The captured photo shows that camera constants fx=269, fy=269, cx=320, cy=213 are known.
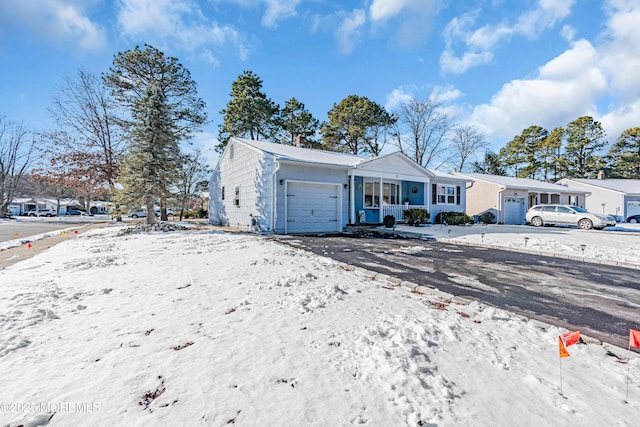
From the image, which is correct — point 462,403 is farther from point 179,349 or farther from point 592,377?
point 179,349

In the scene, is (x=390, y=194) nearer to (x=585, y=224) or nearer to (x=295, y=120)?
(x=585, y=224)

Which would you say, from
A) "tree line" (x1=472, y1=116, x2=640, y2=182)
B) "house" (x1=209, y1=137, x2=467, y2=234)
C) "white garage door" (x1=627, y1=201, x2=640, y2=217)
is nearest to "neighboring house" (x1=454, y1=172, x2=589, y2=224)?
"house" (x1=209, y1=137, x2=467, y2=234)

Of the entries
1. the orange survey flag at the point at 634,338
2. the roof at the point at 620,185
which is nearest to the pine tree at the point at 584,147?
the roof at the point at 620,185

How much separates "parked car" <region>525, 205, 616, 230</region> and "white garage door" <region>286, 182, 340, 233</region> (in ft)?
50.5

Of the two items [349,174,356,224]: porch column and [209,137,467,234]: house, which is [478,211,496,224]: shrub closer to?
[209,137,467,234]: house

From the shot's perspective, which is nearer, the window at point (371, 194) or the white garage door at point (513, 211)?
the window at point (371, 194)

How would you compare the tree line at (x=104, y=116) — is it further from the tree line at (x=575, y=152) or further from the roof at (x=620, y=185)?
the tree line at (x=575, y=152)

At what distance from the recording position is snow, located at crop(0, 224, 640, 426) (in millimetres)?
1580

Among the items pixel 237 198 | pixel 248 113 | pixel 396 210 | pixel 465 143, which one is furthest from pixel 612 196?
pixel 248 113

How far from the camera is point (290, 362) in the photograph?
6.81ft

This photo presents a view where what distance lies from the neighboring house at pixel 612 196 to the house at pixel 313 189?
60.2 feet

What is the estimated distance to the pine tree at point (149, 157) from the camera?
43.2 feet

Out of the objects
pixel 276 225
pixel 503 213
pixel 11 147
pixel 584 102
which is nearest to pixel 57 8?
pixel 276 225

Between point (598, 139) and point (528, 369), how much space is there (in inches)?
1885
